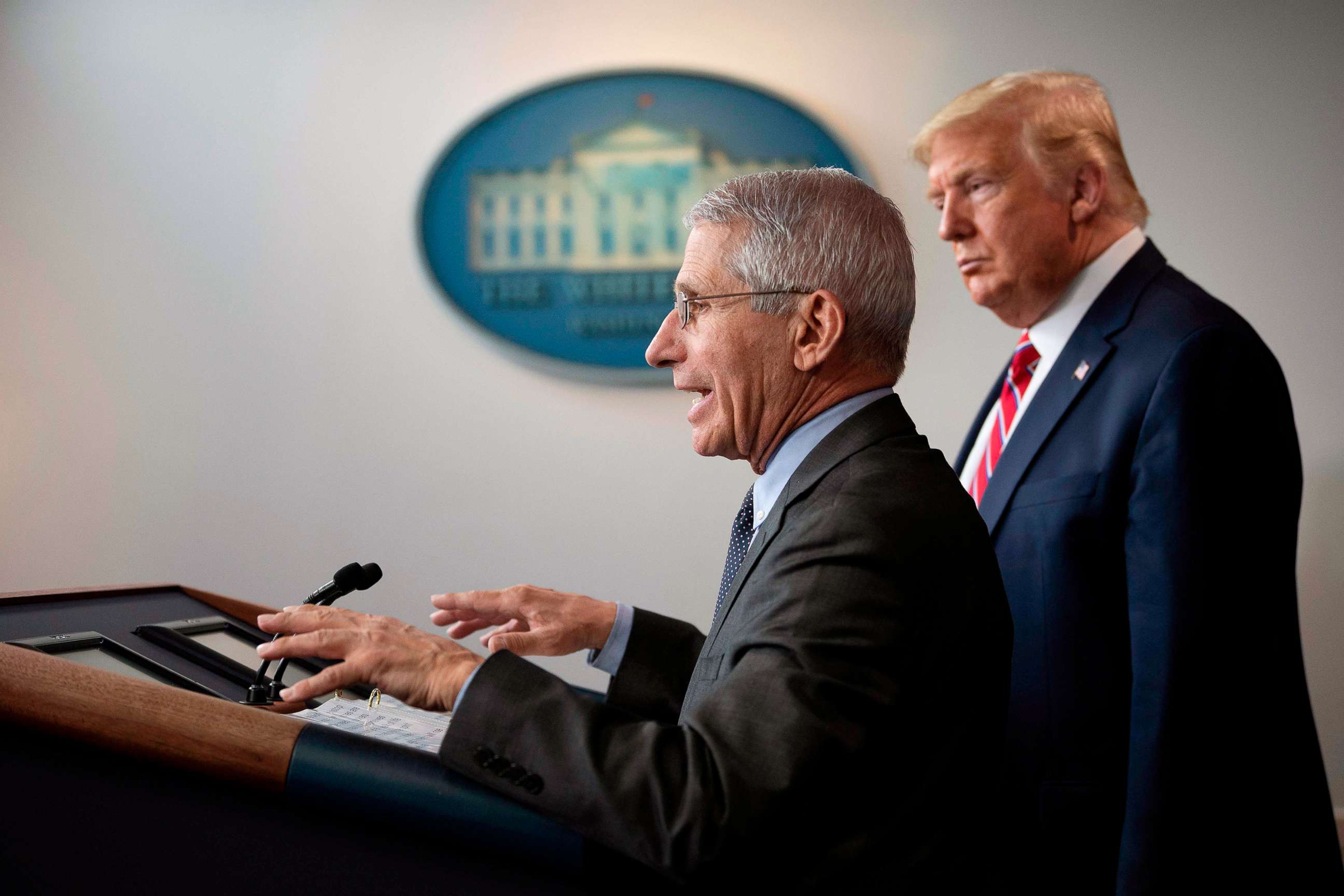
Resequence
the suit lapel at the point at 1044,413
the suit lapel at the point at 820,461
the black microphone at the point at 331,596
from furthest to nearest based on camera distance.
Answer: the suit lapel at the point at 1044,413
the black microphone at the point at 331,596
the suit lapel at the point at 820,461

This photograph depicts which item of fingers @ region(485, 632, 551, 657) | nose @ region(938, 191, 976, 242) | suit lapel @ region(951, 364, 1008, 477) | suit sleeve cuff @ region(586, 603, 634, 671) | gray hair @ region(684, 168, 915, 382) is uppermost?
nose @ region(938, 191, 976, 242)

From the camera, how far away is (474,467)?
8.90 ft

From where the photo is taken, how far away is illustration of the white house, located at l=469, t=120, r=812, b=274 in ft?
8.71

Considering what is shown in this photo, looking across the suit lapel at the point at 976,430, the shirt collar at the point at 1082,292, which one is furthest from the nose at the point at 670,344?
the suit lapel at the point at 976,430

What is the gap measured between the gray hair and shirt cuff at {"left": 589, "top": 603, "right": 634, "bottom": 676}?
0.48 meters

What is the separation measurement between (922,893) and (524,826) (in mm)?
352

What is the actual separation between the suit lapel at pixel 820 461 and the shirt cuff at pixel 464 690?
26 cm

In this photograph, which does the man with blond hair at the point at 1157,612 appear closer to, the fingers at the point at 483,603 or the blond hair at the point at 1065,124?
the blond hair at the point at 1065,124

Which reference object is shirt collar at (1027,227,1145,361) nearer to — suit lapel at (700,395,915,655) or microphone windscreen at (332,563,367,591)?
suit lapel at (700,395,915,655)

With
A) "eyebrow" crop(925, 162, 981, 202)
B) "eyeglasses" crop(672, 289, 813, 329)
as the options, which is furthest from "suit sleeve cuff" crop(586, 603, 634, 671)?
"eyebrow" crop(925, 162, 981, 202)

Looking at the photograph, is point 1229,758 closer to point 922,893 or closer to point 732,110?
point 922,893

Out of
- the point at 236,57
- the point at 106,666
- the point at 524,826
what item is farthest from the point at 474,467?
the point at 524,826

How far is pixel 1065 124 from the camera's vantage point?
1.69 metres

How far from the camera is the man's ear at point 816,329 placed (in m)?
1.13
